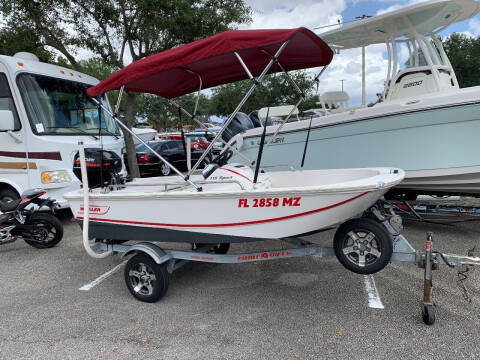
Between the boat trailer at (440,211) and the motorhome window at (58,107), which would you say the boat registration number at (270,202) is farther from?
the motorhome window at (58,107)

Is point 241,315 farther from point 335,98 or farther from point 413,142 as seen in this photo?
point 335,98

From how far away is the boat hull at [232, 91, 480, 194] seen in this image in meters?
4.53

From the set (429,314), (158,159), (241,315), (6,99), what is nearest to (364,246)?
(429,314)

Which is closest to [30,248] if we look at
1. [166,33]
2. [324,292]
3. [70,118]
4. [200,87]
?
[70,118]

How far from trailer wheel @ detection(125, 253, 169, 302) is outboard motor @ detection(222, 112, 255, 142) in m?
2.99

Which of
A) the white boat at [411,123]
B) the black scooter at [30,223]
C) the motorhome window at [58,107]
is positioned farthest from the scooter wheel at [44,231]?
the white boat at [411,123]

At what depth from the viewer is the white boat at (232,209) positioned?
→ 278cm

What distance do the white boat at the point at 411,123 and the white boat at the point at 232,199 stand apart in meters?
1.18

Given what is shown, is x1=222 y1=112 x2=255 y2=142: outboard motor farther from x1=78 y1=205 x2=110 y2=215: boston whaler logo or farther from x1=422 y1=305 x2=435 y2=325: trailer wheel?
x1=422 y1=305 x2=435 y2=325: trailer wheel

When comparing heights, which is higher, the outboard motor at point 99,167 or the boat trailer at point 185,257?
the outboard motor at point 99,167

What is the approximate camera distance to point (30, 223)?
517 centimetres

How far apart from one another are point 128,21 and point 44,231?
5.77 meters

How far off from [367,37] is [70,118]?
18.3 feet

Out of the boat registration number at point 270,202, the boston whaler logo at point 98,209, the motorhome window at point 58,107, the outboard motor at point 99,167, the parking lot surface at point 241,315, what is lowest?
the parking lot surface at point 241,315
